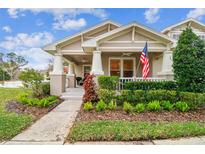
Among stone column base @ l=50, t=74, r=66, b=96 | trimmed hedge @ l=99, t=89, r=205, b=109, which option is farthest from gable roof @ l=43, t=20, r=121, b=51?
trimmed hedge @ l=99, t=89, r=205, b=109

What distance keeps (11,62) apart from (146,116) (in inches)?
1803

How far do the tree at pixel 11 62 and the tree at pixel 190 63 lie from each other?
43.0m

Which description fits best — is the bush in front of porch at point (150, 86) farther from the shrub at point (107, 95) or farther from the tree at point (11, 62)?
Result: the tree at point (11, 62)

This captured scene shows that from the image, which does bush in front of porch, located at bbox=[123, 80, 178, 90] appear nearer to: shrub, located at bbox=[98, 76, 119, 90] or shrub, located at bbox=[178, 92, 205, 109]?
shrub, located at bbox=[98, 76, 119, 90]

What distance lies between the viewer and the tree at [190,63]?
10250 millimetres

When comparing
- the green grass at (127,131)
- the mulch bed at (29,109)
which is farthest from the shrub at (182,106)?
the mulch bed at (29,109)

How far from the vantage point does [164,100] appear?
1041cm

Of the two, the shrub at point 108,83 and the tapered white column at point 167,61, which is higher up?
the tapered white column at point 167,61

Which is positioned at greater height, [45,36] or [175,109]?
[45,36]

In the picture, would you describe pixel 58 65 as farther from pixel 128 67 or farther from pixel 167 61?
pixel 167 61

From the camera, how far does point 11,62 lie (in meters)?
49.8

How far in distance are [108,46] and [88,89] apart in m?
3.06
